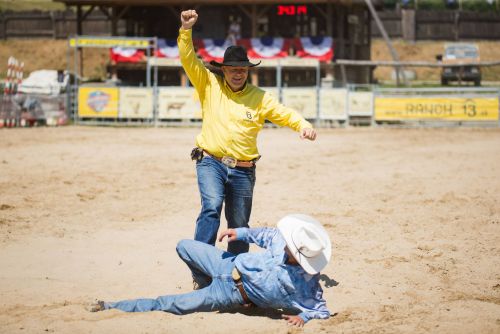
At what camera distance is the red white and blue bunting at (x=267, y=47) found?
1198 inches

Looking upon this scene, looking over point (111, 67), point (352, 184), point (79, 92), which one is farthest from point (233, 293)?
point (111, 67)

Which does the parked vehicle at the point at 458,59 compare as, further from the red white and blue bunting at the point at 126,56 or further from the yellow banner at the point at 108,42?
the yellow banner at the point at 108,42

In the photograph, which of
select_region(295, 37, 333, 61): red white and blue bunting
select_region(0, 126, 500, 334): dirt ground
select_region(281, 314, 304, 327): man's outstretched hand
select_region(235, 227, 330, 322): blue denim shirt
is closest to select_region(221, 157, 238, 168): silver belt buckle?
select_region(235, 227, 330, 322): blue denim shirt

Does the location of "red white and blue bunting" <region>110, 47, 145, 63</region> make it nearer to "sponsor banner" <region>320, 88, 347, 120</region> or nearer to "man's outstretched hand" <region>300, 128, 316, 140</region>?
"sponsor banner" <region>320, 88, 347, 120</region>

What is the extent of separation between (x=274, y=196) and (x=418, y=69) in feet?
116

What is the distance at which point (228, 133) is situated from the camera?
6.71 metres

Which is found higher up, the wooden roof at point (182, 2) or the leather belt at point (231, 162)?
the wooden roof at point (182, 2)

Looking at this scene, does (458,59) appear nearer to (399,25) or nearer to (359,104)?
(399,25)

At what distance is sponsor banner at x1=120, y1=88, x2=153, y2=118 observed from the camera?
24.2m

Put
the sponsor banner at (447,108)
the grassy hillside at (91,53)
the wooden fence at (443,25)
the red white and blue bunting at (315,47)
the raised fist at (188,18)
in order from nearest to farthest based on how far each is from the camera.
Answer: the raised fist at (188,18), the sponsor banner at (447,108), the red white and blue bunting at (315,47), the grassy hillside at (91,53), the wooden fence at (443,25)

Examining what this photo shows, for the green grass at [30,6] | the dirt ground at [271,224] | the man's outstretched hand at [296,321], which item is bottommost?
the dirt ground at [271,224]

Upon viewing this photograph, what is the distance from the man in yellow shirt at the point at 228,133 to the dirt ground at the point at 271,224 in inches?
30.3

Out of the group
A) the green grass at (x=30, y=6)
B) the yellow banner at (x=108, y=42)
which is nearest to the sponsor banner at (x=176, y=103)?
the yellow banner at (x=108, y=42)

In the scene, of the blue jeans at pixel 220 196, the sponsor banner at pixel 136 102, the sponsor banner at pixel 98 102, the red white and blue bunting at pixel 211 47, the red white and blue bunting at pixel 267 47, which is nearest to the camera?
the blue jeans at pixel 220 196
